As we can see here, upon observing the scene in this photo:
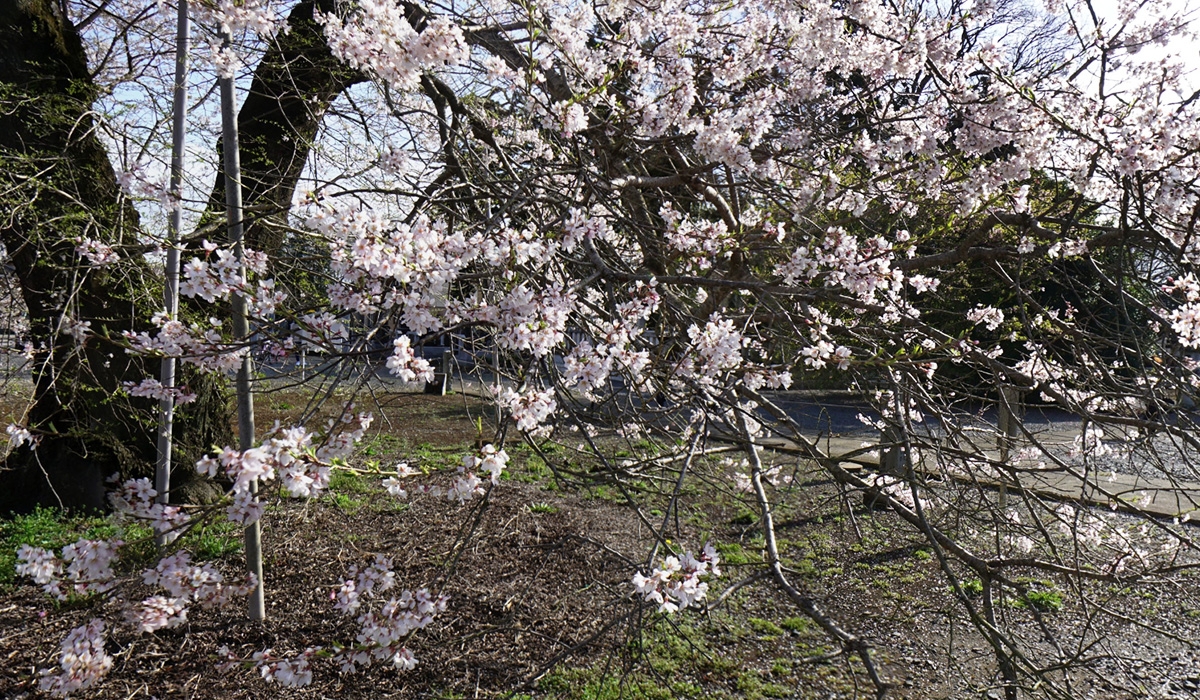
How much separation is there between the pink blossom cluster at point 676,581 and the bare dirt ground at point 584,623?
52 centimetres

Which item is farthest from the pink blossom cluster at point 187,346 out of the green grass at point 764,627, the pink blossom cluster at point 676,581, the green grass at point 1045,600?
the green grass at point 1045,600

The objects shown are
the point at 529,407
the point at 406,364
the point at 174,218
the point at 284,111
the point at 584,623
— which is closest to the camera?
the point at 406,364

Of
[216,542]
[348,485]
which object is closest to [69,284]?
[216,542]

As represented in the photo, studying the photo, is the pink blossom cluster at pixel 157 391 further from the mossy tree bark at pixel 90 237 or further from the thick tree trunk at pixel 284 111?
the thick tree trunk at pixel 284 111

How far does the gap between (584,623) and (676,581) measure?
6.89ft

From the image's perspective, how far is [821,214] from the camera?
3.77 metres

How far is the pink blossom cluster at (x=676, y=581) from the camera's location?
1737 millimetres

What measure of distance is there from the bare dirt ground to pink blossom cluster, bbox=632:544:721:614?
0.52 m

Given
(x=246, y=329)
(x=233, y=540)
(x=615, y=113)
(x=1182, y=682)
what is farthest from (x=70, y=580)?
(x=1182, y=682)

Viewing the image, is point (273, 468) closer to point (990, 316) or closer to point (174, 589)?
point (174, 589)

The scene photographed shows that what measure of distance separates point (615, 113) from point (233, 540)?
11.6ft

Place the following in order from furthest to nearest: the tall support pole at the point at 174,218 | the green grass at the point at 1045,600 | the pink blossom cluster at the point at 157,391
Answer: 1. the green grass at the point at 1045,600
2. the tall support pole at the point at 174,218
3. the pink blossom cluster at the point at 157,391

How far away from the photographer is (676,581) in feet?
5.89

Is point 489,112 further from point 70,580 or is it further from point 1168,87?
point 1168,87
